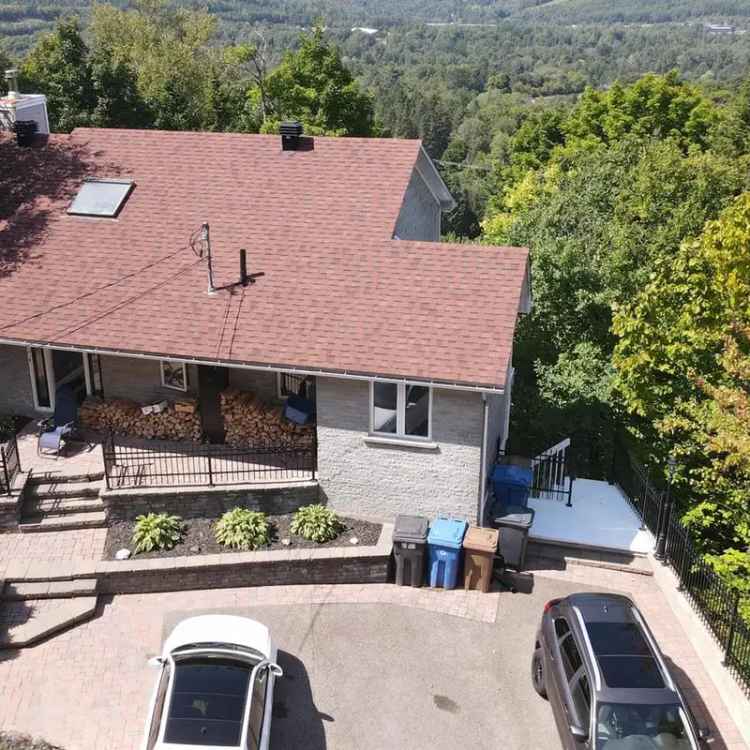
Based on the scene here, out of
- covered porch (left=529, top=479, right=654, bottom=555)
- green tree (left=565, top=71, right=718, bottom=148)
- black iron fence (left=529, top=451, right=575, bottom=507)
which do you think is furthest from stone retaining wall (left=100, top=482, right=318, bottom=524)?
green tree (left=565, top=71, right=718, bottom=148)

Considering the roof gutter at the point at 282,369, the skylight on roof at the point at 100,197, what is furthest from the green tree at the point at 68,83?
the roof gutter at the point at 282,369

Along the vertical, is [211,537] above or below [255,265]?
below

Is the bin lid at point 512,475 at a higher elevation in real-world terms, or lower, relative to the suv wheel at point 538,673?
higher

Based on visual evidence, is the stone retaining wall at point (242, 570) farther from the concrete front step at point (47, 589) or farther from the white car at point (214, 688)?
the white car at point (214, 688)

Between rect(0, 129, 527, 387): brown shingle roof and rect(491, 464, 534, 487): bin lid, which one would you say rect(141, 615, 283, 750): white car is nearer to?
rect(0, 129, 527, 387): brown shingle roof

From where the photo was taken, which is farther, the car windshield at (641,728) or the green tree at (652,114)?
the green tree at (652,114)

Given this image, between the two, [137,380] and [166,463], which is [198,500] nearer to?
[166,463]

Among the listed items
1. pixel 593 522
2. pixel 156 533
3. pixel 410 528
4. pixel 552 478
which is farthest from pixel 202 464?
pixel 593 522
